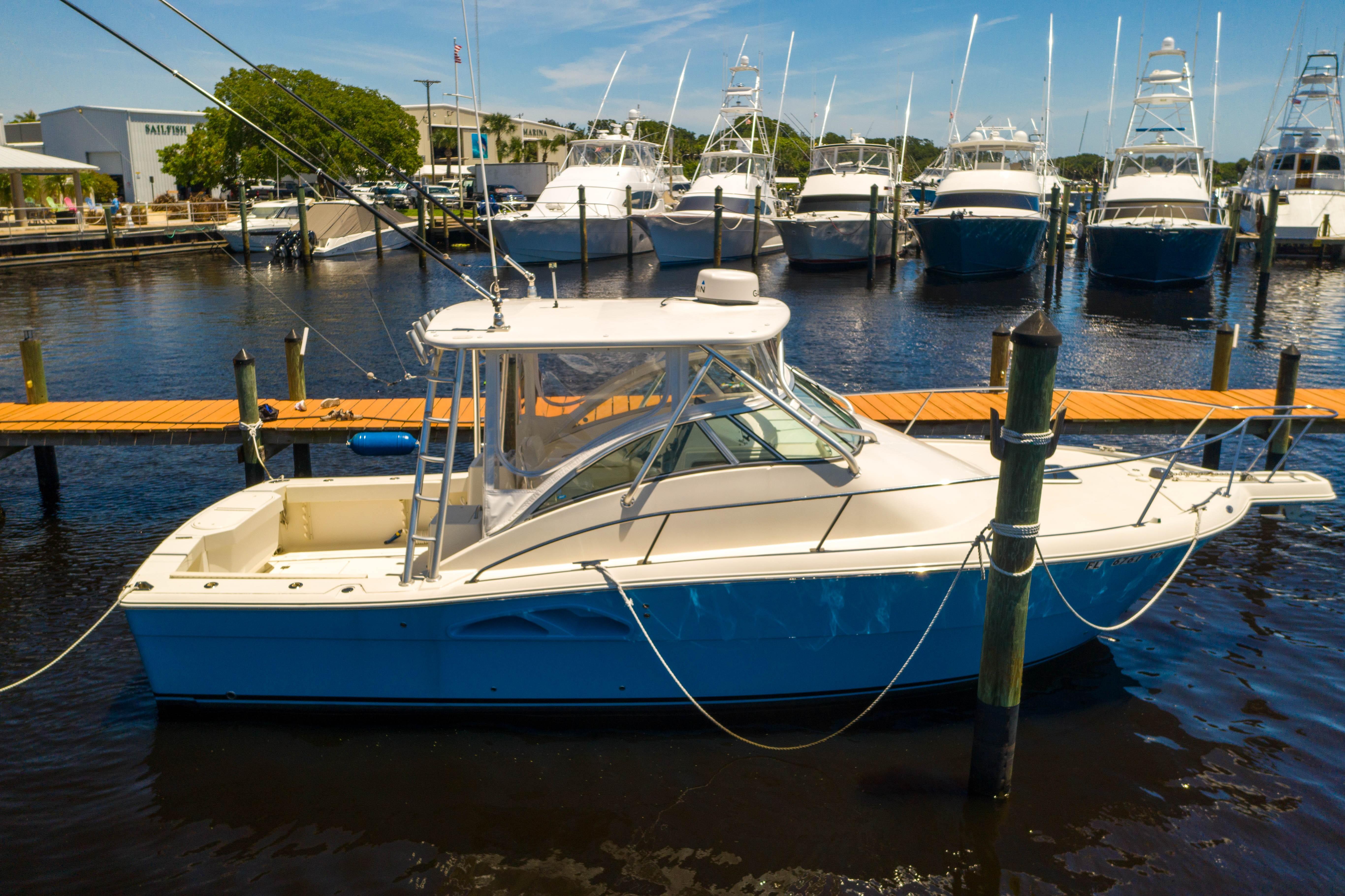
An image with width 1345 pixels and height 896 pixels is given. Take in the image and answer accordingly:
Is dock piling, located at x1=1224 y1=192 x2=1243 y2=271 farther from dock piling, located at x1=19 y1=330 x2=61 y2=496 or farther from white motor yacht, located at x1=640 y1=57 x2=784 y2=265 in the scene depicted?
dock piling, located at x1=19 y1=330 x2=61 y2=496

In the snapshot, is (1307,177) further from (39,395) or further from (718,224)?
(39,395)

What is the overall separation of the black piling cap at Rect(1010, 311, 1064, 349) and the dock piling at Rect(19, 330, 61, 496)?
9.85m

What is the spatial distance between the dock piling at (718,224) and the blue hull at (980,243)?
7.37 metres

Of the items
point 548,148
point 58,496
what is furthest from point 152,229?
point 548,148

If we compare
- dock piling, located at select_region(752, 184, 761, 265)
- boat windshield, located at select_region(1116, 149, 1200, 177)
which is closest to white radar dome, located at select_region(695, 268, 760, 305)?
boat windshield, located at select_region(1116, 149, 1200, 177)

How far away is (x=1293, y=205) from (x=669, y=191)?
28.1 m

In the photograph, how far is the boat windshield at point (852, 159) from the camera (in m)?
38.7

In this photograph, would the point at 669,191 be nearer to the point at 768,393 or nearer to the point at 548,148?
the point at 768,393

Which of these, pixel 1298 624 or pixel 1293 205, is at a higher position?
pixel 1293 205

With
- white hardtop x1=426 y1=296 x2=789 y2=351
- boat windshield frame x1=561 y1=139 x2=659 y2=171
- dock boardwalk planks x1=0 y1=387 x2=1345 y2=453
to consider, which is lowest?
dock boardwalk planks x1=0 y1=387 x2=1345 y2=453

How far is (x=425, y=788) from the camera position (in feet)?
18.0

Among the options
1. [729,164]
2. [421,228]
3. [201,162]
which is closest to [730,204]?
[729,164]

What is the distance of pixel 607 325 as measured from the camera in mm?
5527

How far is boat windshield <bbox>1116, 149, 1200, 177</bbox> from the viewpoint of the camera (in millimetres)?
32406
